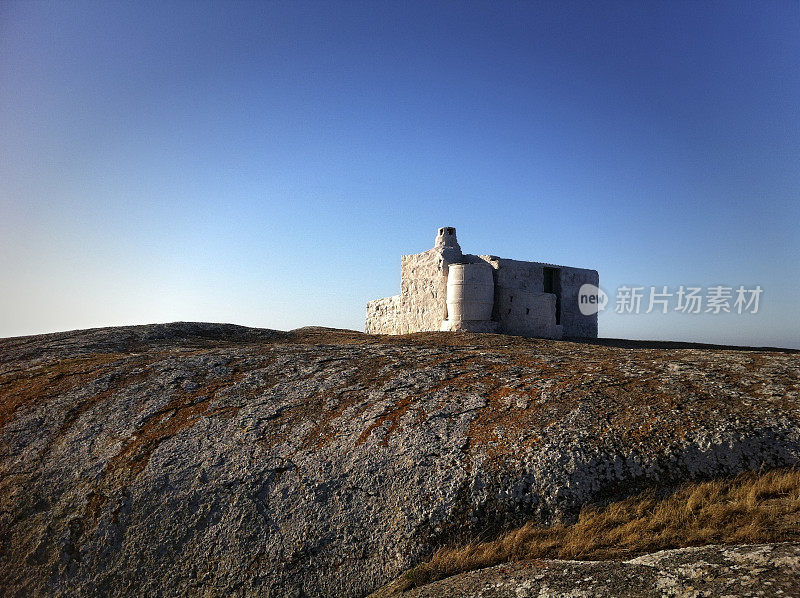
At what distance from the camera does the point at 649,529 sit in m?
4.35

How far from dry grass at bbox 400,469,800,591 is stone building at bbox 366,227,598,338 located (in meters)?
14.7

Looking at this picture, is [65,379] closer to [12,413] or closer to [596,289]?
[12,413]

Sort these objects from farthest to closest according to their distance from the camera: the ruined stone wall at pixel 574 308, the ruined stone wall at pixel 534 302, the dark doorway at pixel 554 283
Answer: the ruined stone wall at pixel 574 308 < the dark doorway at pixel 554 283 < the ruined stone wall at pixel 534 302

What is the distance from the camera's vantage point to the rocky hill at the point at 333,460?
4637 mm

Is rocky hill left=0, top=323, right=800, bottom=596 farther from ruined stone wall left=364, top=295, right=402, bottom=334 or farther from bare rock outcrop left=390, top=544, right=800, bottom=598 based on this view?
ruined stone wall left=364, top=295, right=402, bottom=334

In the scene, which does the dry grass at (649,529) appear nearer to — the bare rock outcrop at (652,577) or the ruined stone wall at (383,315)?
the bare rock outcrop at (652,577)

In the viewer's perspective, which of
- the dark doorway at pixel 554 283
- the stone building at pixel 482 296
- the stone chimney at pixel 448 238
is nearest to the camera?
the stone building at pixel 482 296

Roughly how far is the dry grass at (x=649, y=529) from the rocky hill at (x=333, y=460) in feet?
0.52

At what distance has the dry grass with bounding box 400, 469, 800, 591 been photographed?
409cm

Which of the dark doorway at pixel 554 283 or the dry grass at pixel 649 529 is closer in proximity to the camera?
the dry grass at pixel 649 529

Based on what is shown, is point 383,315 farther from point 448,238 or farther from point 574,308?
point 574,308

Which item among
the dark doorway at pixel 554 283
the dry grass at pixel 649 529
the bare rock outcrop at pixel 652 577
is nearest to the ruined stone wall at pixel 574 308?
the dark doorway at pixel 554 283

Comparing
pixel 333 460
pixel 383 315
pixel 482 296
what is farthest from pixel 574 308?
pixel 333 460

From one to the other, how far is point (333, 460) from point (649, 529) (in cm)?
307
